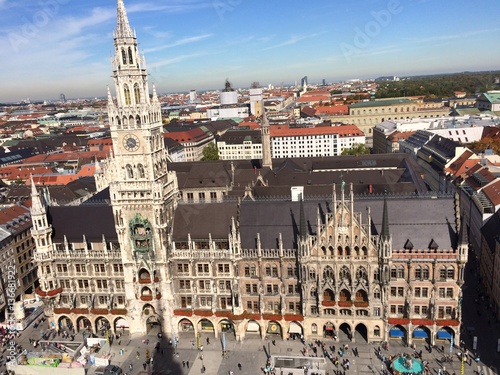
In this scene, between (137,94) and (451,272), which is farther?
(137,94)

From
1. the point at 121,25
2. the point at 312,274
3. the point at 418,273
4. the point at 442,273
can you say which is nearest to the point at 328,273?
the point at 312,274

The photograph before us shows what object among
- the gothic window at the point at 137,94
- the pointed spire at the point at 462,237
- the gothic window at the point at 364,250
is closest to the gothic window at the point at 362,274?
the gothic window at the point at 364,250

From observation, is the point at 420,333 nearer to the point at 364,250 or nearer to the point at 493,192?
the point at 364,250

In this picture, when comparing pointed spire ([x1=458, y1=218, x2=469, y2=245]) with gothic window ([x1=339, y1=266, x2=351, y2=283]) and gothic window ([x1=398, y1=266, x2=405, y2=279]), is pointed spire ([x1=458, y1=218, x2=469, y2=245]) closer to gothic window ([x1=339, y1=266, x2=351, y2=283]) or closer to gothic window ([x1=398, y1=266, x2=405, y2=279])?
gothic window ([x1=398, y1=266, x2=405, y2=279])

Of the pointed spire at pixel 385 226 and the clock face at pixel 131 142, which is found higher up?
the clock face at pixel 131 142

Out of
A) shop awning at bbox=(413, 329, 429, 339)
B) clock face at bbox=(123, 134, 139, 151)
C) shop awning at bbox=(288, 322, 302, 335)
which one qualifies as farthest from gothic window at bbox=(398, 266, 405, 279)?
clock face at bbox=(123, 134, 139, 151)

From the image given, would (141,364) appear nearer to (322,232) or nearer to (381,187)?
(322,232)

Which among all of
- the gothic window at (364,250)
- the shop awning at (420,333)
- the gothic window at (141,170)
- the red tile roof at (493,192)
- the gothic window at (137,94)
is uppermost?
the gothic window at (137,94)

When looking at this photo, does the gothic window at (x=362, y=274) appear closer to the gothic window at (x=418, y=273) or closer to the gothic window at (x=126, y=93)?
the gothic window at (x=418, y=273)
